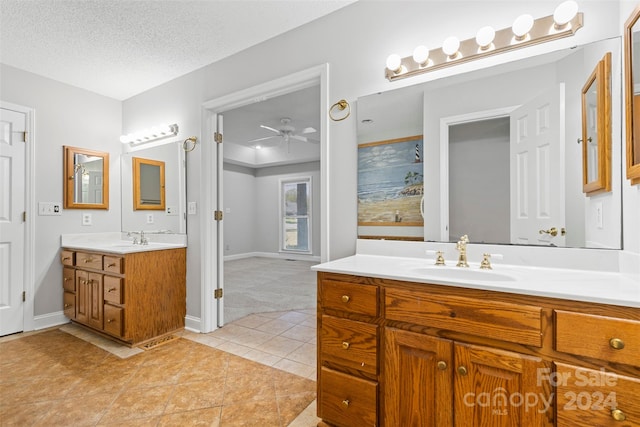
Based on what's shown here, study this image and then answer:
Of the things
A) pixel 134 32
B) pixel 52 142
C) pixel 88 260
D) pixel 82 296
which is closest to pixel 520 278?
pixel 134 32

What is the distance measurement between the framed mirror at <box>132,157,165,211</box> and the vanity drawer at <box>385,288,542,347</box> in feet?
8.71

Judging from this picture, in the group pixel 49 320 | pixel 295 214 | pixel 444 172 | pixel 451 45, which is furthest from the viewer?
pixel 295 214

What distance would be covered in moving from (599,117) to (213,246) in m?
2.75

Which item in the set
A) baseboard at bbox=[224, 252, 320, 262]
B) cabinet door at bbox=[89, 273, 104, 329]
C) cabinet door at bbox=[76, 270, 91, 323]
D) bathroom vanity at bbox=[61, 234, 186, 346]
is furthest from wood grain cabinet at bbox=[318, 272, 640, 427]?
baseboard at bbox=[224, 252, 320, 262]

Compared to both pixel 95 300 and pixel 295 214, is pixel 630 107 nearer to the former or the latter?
pixel 95 300

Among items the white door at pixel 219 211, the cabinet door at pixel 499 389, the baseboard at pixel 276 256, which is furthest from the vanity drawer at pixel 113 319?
the baseboard at pixel 276 256

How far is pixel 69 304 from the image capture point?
9.36 feet

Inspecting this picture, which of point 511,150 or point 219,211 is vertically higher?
point 511,150

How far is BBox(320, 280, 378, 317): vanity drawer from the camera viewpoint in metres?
1.28

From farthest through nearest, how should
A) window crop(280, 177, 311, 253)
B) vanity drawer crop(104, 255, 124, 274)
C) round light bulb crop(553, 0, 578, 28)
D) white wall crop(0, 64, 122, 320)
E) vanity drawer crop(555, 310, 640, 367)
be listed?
1. window crop(280, 177, 311, 253)
2. white wall crop(0, 64, 122, 320)
3. vanity drawer crop(104, 255, 124, 274)
4. round light bulb crop(553, 0, 578, 28)
5. vanity drawer crop(555, 310, 640, 367)

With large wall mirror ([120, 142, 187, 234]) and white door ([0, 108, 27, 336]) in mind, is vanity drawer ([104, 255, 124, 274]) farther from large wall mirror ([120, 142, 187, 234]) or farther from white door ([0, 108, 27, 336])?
white door ([0, 108, 27, 336])

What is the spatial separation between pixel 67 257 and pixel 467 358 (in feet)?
11.6

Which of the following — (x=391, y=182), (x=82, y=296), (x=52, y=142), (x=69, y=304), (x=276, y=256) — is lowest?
(x=276, y=256)

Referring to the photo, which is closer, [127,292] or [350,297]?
[350,297]
